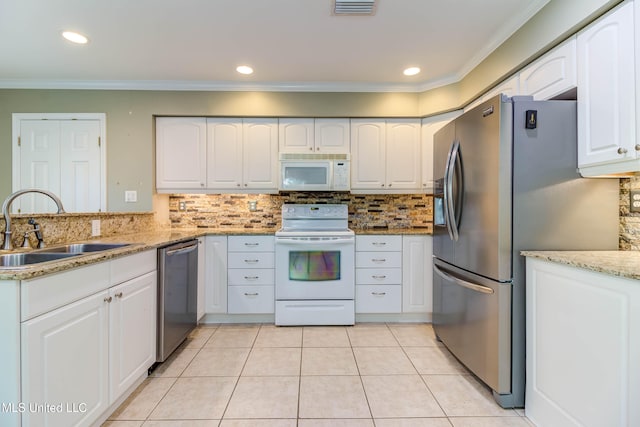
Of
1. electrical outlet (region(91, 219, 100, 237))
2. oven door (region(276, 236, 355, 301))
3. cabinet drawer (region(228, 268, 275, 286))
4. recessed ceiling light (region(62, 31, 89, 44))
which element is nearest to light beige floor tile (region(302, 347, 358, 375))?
oven door (region(276, 236, 355, 301))

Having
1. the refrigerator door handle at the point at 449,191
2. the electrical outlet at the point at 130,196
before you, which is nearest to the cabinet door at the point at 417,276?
the refrigerator door handle at the point at 449,191

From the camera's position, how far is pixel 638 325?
103 cm

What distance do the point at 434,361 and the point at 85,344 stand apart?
2150mm

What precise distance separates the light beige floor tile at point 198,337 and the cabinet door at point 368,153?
2.00 meters

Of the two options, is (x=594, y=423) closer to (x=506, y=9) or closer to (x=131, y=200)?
(x=506, y=9)

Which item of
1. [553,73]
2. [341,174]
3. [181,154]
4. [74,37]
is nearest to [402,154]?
[341,174]

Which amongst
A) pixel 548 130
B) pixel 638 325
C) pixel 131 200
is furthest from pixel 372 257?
pixel 131 200

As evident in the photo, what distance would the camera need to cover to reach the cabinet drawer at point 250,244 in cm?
282

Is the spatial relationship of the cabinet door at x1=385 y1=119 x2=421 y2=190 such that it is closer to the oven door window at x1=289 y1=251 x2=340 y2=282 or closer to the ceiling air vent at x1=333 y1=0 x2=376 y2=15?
the oven door window at x1=289 y1=251 x2=340 y2=282

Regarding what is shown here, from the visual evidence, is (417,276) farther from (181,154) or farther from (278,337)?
(181,154)

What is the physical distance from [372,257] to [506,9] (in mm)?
2130

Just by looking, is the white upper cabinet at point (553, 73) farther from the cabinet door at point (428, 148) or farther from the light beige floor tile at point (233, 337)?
the light beige floor tile at point (233, 337)

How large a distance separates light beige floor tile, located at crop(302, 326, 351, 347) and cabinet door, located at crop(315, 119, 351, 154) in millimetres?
1798

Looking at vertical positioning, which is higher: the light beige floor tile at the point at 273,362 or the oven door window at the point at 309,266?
the oven door window at the point at 309,266
